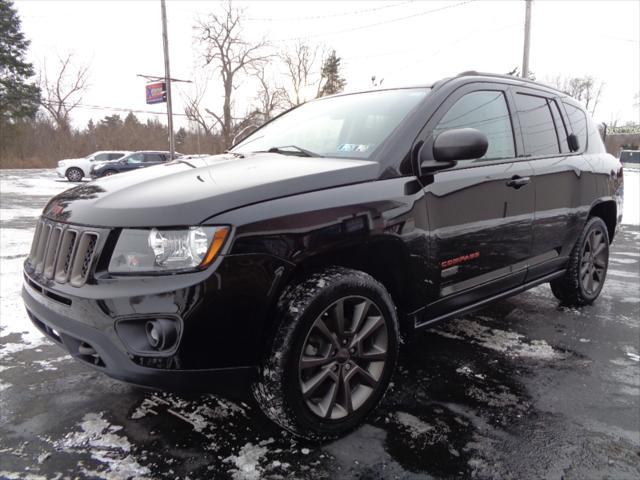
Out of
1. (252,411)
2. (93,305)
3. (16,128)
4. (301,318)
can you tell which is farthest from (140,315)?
(16,128)

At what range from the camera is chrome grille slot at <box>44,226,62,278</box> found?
2.08 metres

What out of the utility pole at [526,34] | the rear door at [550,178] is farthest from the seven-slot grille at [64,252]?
the utility pole at [526,34]

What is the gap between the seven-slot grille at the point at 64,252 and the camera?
1.88 metres

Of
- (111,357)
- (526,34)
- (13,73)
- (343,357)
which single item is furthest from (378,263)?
(13,73)

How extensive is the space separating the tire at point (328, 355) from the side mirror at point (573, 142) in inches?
99.6

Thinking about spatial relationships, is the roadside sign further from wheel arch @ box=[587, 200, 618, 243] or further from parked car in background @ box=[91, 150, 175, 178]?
wheel arch @ box=[587, 200, 618, 243]

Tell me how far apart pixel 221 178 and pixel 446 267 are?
1337 mm

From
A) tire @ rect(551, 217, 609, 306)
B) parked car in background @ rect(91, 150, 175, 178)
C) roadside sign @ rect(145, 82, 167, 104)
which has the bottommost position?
tire @ rect(551, 217, 609, 306)

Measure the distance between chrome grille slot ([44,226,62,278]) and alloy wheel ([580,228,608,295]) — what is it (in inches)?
155

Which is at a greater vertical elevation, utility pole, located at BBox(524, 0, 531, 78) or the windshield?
utility pole, located at BBox(524, 0, 531, 78)

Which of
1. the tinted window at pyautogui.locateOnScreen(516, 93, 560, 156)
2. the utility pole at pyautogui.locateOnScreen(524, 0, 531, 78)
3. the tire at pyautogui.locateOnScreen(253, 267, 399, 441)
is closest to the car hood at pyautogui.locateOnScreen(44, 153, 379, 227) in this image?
the tire at pyautogui.locateOnScreen(253, 267, 399, 441)

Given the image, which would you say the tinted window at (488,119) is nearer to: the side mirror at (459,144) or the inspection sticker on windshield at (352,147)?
the side mirror at (459,144)

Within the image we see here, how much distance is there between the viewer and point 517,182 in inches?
119

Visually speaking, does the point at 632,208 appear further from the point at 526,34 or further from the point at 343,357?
the point at 343,357
